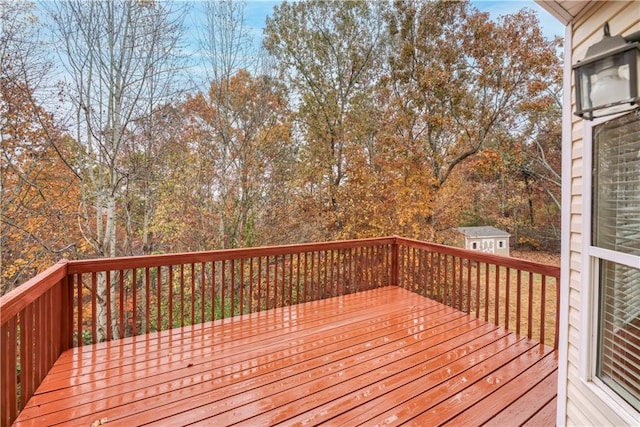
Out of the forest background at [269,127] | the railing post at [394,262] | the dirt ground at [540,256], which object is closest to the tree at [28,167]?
the forest background at [269,127]

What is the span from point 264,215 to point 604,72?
658 cm

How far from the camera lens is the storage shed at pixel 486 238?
8.53 m

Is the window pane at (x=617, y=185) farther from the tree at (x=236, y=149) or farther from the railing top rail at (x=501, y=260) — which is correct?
the tree at (x=236, y=149)

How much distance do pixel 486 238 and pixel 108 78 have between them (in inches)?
367

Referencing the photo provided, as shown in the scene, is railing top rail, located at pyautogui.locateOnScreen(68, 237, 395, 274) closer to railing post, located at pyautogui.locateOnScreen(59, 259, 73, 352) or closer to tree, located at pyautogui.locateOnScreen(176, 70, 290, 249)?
railing post, located at pyautogui.locateOnScreen(59, 259, 73, 352)

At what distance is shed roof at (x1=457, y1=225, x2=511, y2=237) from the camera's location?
8547 millimetres

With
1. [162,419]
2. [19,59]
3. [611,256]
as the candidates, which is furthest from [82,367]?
[19,59]

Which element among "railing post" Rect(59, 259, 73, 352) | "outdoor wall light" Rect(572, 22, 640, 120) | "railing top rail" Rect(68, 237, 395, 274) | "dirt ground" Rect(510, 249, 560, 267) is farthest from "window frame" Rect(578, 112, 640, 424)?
"dirt ground" Rect(510, 249, 560, 267)

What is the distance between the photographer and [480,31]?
756cm

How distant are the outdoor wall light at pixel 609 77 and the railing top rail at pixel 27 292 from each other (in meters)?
3.10

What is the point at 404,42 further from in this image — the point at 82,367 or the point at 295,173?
the point at 82,367

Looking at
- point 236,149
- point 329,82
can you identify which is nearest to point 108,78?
point 236,149

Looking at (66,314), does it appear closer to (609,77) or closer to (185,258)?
(185,258)

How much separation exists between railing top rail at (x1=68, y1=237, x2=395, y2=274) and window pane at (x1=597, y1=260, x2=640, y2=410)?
303 centimetres
